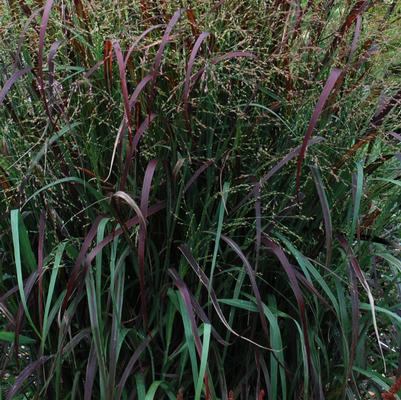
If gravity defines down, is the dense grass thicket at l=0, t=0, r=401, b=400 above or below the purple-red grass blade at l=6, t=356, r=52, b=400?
above

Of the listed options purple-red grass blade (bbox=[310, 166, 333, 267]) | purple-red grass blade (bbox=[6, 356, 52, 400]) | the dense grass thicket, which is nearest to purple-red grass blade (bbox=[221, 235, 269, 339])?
the dense grass thicket

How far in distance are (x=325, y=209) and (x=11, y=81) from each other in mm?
896

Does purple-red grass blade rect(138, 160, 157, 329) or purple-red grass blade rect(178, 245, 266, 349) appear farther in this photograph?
purple-red grass blade rect(178, 245, 266, 349)

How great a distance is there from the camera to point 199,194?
7.77 ft

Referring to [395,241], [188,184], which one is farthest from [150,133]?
[395,241]

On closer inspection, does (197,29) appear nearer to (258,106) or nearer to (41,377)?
(258,106)

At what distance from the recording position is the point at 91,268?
229 cm

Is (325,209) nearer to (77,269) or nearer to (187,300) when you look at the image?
(187,300)

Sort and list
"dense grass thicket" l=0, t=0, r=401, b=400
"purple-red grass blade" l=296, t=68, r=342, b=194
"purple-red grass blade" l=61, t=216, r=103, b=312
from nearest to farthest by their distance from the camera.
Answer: "purple-red grass blade" l=296, t=68, r=342, b=194, "purple-red grass blade" l=61, t=216, r=103, b=312, "dense grass thicket" l=0, t=0, r=401, b=400

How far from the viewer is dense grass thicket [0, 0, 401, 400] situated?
2.22 meters

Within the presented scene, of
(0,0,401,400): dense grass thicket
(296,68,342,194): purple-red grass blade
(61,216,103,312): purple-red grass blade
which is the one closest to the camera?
(296,68,342,194): purple-red grass blade

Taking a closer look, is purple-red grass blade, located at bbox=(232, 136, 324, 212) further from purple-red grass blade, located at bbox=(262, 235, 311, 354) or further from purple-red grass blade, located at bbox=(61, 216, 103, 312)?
purple-red grass blade, located at bbox=(61, 216, 103, 312)

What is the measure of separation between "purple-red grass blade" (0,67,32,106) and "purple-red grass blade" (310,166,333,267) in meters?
0.83

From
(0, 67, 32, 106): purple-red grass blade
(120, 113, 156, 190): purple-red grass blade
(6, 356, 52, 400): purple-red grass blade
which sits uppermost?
(0, 67, 32, 106): purple-red grass blade
